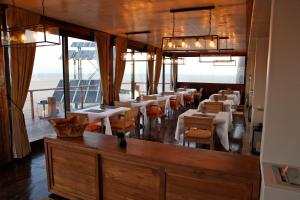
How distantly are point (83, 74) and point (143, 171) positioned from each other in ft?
15.8

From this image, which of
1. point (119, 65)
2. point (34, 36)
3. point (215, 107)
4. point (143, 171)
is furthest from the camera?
point (119, 65)

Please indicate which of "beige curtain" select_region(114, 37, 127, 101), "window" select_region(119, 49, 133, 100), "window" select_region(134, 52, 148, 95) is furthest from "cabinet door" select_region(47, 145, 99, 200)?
"window" select_region(134, 52, 148, 95)

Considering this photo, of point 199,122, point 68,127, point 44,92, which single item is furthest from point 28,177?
point 44,92

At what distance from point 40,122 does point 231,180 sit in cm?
577

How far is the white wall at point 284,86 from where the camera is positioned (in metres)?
1.66

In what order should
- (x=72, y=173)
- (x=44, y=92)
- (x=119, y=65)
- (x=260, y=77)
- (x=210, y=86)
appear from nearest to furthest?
(x=72, y=173), (x=260, y=77), (x=44, y=92), (x=119, y=65), (x=210, y=86)

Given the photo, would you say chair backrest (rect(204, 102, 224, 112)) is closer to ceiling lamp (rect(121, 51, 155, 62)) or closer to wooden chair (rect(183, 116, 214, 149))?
wooden chair (rect(183, 116, 214, 149))

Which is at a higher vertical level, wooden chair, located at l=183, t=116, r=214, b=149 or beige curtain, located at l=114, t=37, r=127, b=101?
beige curtain, located at l=114, t=37, r=127, b=101

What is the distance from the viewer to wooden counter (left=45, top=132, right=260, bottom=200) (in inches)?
73.4

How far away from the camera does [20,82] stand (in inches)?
160

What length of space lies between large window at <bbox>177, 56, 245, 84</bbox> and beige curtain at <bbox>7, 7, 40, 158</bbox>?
8.90 meters

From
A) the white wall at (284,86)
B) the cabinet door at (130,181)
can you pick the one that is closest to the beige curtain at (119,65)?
the cabinet door at (130,181)

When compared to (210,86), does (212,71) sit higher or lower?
higher

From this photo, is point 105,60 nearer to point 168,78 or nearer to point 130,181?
point 130,181
